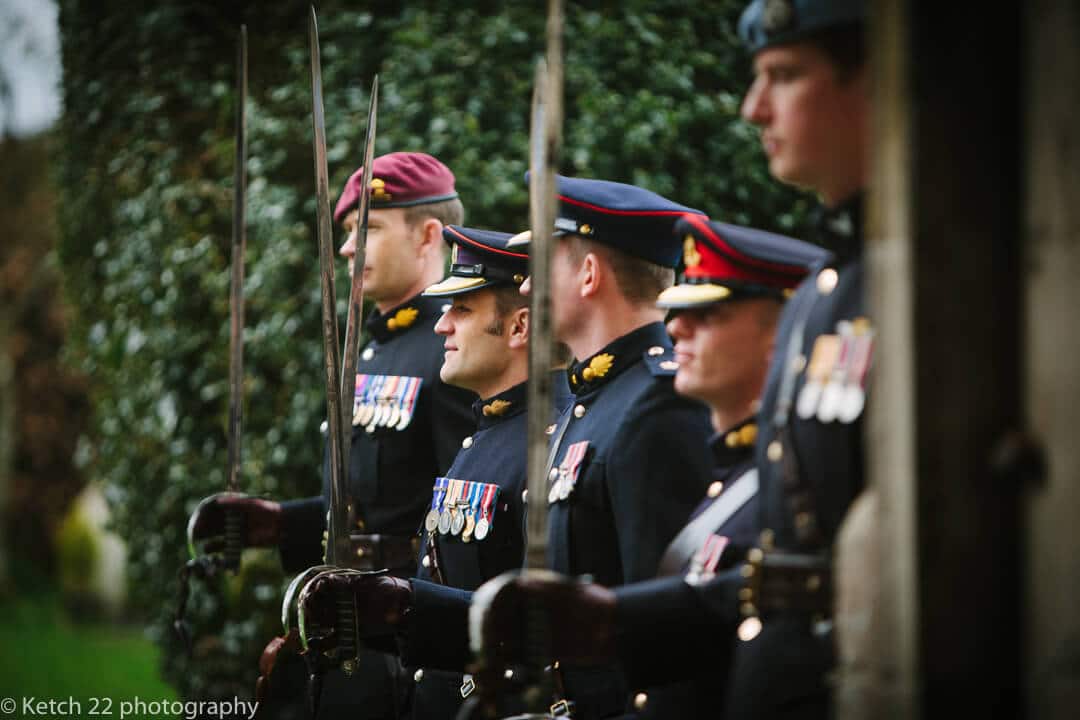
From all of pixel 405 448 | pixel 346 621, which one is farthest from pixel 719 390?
pixel 405 448

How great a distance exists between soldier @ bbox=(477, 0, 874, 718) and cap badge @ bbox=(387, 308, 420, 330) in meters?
2.33

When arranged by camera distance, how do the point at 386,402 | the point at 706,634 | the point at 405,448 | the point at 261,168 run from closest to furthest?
the point at 706,634 < the point at 405,448 < the point at 386,402 < the point at 261,168

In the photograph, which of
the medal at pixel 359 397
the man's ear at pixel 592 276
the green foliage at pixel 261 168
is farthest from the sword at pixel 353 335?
the green foliage at pixel 261 168

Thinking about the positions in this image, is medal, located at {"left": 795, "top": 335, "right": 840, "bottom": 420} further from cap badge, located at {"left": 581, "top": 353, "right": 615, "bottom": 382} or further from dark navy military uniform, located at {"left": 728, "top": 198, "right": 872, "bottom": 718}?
cap badge, located at {"left": 581, "top": 353, "right": 615, "bottom": 382}

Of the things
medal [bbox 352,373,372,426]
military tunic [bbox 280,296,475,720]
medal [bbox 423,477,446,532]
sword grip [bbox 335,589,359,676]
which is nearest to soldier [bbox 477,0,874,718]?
sword grip [bbox 335,589,359,676]

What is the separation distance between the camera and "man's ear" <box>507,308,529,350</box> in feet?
13.1

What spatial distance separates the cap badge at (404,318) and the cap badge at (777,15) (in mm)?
2420

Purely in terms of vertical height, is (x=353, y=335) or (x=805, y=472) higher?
(x=353, y=335)

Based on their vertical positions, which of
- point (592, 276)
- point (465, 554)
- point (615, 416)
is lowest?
point (465, 554)

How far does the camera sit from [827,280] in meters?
2.51

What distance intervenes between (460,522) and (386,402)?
0.84 m

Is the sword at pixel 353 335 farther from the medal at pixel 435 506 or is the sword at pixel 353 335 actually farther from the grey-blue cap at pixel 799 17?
the grey-blue cap at pixel 799 17

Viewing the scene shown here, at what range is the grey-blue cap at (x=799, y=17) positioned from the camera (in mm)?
2420

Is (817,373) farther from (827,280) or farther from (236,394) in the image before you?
(236,394)
